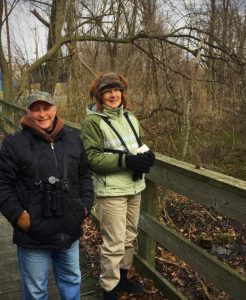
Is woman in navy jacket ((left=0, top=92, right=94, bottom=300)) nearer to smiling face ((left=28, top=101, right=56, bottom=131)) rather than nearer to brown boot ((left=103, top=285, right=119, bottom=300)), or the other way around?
smiling face ((left=28, top=101, right=56, bottom=131))

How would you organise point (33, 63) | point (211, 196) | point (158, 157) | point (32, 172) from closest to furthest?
point (32, 172)
point (211, 196)
point (158, 157)
point (33, 63)

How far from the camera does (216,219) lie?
Answer: 22.7ft

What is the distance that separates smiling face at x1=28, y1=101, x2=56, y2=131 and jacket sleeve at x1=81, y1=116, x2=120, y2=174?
55cm

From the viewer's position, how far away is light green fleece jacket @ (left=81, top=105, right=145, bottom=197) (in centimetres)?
321

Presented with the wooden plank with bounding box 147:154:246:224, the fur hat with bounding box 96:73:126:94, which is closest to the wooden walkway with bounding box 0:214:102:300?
the wooden plank with bounding box 147:154:246:224

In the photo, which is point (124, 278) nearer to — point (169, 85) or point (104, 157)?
point (104, 157)

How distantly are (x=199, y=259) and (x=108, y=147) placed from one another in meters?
1.03

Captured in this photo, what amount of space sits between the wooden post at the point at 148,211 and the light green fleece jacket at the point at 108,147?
0.38 meters

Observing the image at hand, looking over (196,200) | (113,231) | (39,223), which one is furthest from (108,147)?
(39,223)

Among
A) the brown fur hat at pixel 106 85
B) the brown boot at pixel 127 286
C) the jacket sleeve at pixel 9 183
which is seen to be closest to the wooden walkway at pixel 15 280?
the brown boot at pixel 127 286

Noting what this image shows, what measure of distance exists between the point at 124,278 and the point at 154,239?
→ 1.36ft

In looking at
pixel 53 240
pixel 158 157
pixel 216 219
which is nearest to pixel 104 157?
pixel 158 157

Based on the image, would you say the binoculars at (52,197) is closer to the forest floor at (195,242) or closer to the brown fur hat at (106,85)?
the brown fur hat at (106,85)

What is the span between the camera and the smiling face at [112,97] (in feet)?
10.9
